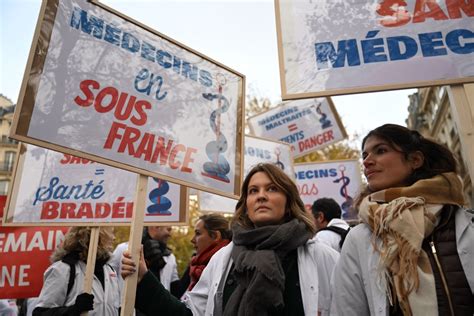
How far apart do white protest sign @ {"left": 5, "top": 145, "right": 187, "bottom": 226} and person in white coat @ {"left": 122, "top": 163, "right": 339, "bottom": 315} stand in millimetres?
1364

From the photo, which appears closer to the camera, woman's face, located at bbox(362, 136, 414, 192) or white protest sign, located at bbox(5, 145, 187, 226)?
woman's face, located at bbox(362, 136, 414, 192)

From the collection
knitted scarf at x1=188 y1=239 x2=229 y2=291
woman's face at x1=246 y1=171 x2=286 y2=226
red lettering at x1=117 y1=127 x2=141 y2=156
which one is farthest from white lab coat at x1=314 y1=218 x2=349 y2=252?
red lettering at x1=117 y1=127 x2=141 y2=156

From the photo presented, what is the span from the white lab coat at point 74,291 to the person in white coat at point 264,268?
128cm

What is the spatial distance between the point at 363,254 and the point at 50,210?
2.97m

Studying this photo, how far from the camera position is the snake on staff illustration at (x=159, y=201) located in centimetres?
369

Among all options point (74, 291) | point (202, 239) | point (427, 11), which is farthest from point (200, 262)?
point (427, 11)

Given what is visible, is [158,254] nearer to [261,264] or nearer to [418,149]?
[261,264]

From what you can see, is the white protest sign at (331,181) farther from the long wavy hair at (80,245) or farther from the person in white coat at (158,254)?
the long wavy hair at (80,245)

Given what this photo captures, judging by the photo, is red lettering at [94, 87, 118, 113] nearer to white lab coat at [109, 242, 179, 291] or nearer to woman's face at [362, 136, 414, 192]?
woman's face at [362, 136, 414, 192]

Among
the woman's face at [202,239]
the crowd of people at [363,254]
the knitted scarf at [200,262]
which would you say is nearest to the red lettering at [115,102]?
the crowd of people at [363,254]

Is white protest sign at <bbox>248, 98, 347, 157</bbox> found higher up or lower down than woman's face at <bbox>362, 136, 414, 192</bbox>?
higher up

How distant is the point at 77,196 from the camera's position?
3.52 metres

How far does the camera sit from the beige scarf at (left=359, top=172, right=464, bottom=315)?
55.9 inches

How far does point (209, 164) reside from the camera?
2861 mm
